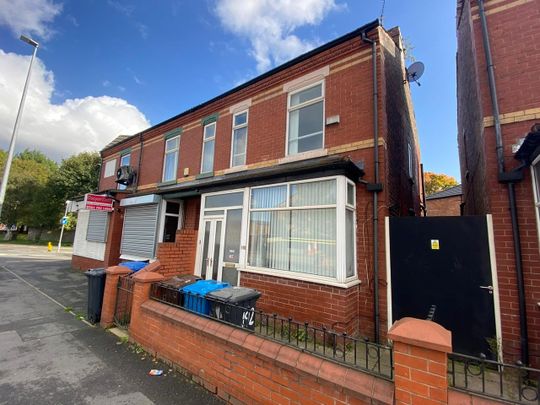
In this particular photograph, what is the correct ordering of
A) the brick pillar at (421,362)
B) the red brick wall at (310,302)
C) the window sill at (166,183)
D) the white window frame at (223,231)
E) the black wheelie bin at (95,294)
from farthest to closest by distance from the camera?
the window sill at (166,183) → the white window frame at (223,231) → the black wheelie bin at (95,294) → the red brick wall at (310,302) → the brick pillar at (421,362)

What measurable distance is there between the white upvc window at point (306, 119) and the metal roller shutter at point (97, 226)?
31.1 feet

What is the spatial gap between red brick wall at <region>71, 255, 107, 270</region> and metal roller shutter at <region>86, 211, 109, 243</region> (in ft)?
3.13

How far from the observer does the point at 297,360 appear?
9.33 ft

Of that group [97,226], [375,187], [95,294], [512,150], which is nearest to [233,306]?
[375,187]

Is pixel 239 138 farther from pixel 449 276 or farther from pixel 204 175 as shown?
pixel 449 276

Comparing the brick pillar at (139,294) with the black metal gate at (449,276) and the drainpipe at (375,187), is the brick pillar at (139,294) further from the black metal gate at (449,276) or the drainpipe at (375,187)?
the black metal gate at (449,276)

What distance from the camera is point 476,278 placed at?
439 centimetres

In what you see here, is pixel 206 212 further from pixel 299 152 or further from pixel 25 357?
pixel 25 357

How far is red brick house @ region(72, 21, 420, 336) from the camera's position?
17.1 ft

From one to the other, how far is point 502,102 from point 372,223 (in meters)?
3.02

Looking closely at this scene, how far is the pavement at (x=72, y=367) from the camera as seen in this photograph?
10.7 ft

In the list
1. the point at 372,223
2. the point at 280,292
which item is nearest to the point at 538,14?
the point at 372,223

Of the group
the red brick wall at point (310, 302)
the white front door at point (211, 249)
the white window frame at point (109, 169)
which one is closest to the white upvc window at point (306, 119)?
the white front door at point (211, 249)

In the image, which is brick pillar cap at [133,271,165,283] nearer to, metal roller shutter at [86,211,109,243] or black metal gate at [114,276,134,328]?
Result: black metal gate at [114,276,134,328]
